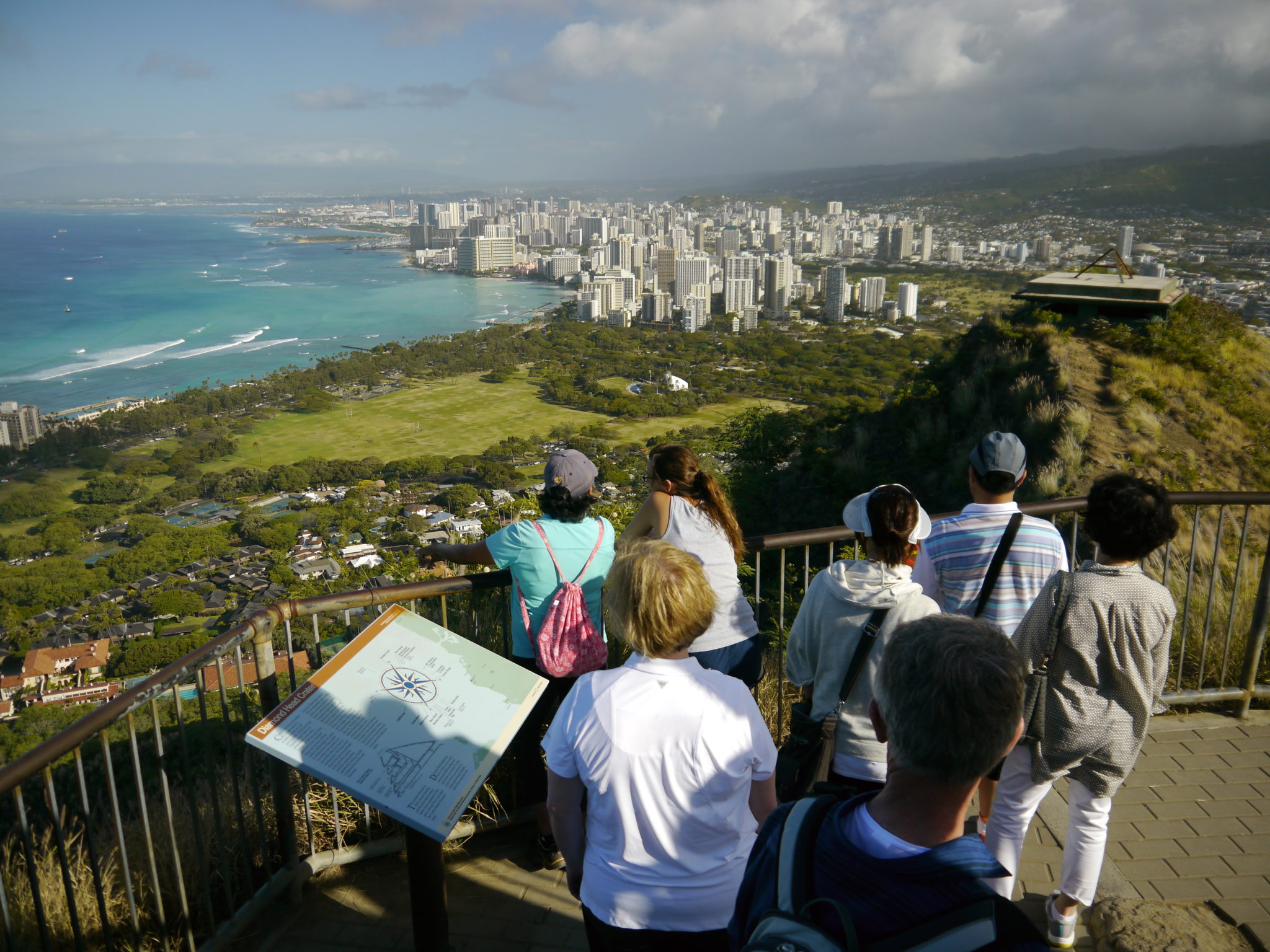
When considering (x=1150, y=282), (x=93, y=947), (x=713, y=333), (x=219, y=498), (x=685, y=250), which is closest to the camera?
(x=93, y=947)

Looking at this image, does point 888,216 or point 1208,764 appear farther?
point 888,216

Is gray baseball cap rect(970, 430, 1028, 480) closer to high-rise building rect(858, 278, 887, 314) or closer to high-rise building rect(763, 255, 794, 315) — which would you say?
high-rise building rect(858, 278, 887, 314)

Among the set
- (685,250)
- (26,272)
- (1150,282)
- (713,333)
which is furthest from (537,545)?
(26,272)

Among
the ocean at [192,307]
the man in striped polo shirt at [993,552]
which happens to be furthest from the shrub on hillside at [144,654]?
the ocean at [192,307]

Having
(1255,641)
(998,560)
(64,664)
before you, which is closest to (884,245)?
(64,664)

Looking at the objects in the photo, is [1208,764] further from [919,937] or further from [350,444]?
[350,444]

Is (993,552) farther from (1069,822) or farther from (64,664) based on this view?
(64,664)

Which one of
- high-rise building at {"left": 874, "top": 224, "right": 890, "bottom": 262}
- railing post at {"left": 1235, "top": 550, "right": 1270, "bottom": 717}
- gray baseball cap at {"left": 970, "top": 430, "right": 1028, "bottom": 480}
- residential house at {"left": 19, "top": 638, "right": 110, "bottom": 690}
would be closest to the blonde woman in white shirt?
gray baseball cap at {"left": 970, "top": 430, "right": 1028, "bottom": 480}
